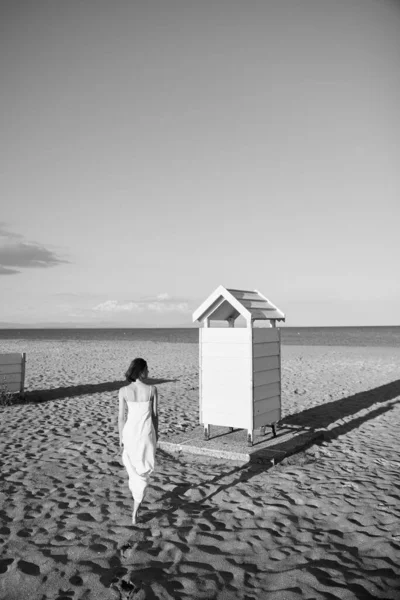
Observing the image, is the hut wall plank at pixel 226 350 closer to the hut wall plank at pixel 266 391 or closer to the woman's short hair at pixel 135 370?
the hut wall plank at pixel 266 391

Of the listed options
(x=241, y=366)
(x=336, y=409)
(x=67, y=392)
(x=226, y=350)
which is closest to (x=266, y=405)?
(x=241, y=366)

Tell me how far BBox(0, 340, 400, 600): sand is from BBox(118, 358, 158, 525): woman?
1.69 ft

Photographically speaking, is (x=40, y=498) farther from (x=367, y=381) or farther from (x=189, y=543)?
(x=367, y=381)

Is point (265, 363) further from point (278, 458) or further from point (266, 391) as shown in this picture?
point (278, 458)

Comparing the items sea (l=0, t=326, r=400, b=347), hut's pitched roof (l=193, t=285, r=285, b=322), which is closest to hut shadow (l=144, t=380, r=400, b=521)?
hut's pitched roof (l=193, t=285, r=285, b=322)

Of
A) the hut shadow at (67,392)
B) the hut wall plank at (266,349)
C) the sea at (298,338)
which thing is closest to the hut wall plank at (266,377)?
the hut wall plank at (266,349)

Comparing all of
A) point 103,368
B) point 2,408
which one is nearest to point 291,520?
point 2,408

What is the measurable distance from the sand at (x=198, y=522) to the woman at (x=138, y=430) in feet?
1.69

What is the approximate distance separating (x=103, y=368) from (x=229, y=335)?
50.3ft

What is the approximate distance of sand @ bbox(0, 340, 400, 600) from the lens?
3809mm

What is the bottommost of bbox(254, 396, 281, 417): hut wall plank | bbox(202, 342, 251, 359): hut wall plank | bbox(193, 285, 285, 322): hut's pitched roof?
bbox(254, 396, 281, 417): hut wall plank

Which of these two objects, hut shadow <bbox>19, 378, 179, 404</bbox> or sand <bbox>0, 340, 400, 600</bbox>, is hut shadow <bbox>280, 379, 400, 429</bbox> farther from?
hut shadow <bbox>19, 378, 179, 404</bbox>

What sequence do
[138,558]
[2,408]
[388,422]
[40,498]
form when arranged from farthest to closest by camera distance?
[2,408], [388,422], [40,498], [138,558]

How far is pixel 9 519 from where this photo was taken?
5.03 metres
